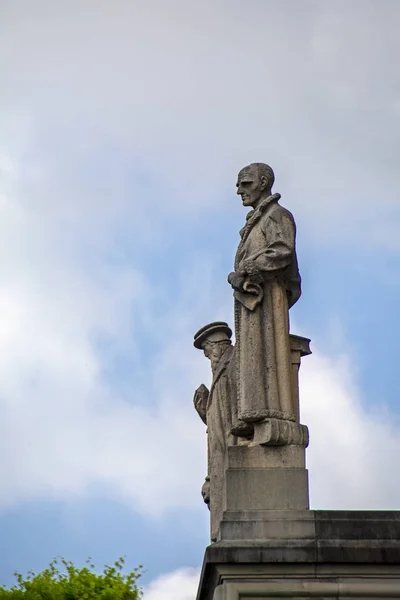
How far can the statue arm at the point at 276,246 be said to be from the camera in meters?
16.2

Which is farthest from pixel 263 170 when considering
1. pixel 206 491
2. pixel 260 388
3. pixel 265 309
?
pixel 206 491

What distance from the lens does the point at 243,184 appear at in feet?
56.2

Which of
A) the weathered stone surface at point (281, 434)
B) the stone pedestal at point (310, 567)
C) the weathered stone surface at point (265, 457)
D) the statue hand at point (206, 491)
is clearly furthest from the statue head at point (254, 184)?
the stone pedestal at point (310, 567)

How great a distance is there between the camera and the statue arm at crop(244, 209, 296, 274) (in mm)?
16156

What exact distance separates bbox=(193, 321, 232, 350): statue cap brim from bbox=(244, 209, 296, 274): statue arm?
3675mm

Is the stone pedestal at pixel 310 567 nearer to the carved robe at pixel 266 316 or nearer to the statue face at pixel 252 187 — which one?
the carved robe at pixel 266 316

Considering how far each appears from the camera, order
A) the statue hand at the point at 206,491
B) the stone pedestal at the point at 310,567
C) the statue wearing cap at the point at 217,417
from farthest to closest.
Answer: the statue hand at the point at 206,491
the statue wearing cap at the point at 217,417
the stone pedestal at the point at 310,567

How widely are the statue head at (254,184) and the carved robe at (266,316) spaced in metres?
0.39

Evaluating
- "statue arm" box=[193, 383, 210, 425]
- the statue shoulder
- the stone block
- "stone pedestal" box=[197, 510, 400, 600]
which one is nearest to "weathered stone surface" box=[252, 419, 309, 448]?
the stone block

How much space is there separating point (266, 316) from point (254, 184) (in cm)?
199

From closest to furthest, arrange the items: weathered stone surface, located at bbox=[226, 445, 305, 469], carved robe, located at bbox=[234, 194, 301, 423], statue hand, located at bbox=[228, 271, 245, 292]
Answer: weathered stone surface, located at bbox=[226, 445, 305, 469] → carved robe, located at bbox=[234, 194, 301, 423] → statue hand, located at bbox=[228, 271, 245, 292]

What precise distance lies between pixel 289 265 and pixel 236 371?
1.56 m

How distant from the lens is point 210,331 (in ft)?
65.7

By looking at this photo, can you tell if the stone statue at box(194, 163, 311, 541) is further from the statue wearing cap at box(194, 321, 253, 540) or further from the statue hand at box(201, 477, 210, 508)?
the statue hand at box(201, 477, 210, 508)
